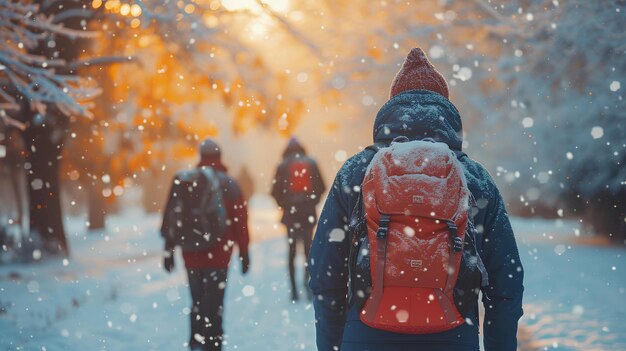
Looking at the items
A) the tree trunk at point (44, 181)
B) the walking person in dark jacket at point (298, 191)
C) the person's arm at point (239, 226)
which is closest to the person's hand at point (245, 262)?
the person's arm at point (239, 226)

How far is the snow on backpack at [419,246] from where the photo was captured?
6.75 feet

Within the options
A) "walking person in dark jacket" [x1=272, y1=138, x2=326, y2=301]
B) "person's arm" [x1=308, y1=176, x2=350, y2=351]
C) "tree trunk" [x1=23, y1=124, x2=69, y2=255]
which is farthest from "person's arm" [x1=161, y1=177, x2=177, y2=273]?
"tree trunk" [x1=23, y1=124, x2=69, y2=255]

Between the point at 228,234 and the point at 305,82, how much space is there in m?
13.3

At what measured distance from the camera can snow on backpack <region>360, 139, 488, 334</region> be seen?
206 centimetres

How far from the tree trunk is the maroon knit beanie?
1278cm

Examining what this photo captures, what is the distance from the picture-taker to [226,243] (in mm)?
5723

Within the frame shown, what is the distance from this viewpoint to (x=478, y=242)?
2270 millimetres

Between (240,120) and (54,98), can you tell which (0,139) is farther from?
(54,98)

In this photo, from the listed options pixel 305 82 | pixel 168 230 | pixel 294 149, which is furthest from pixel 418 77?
pixel 305 82

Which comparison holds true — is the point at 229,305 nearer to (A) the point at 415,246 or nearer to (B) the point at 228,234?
(B) the point at 228,234

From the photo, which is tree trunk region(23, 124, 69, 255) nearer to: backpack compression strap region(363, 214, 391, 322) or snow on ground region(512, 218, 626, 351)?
snow on ground region(512, 218, 626, 351)

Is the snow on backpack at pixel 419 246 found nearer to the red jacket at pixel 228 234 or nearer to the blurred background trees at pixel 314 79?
the red jacket at pixel 228 234

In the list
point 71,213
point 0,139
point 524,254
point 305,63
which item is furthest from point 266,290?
point 71,213

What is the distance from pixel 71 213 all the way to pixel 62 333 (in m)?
45.6
